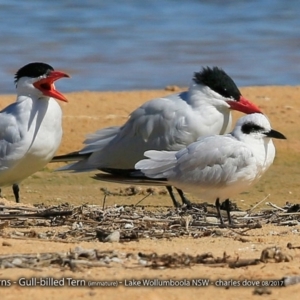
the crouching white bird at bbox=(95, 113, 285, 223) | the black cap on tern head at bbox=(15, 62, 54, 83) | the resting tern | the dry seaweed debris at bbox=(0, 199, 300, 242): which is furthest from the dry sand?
the black cap on tern head at bbox=(15, 62, 54, 83)

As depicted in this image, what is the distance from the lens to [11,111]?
320 inches

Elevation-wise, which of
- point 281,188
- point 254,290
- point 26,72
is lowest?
point 281,188

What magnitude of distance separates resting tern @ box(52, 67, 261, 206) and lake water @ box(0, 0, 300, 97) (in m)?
5.88

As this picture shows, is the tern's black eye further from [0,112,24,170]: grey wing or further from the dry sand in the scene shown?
[0,112,24,170]: grey wing

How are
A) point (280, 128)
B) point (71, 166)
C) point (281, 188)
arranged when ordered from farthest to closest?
point (280, 128) < point (281, 188) < point (71, 166)

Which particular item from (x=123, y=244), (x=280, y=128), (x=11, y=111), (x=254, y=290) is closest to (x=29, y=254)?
(x=123, y=244)

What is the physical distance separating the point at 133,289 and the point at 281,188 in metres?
4.90

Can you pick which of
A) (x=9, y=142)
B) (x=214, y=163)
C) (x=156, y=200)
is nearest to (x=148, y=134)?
(x=156, y=200)

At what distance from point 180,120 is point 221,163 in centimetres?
151

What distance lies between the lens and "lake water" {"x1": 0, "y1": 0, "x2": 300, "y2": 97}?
1562 cm

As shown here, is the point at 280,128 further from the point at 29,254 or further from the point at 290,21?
the point at 290,21

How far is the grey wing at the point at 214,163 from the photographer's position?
22.5 ft

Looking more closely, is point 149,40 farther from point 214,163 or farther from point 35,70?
point 214,163

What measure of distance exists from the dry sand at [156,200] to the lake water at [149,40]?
2.11m
